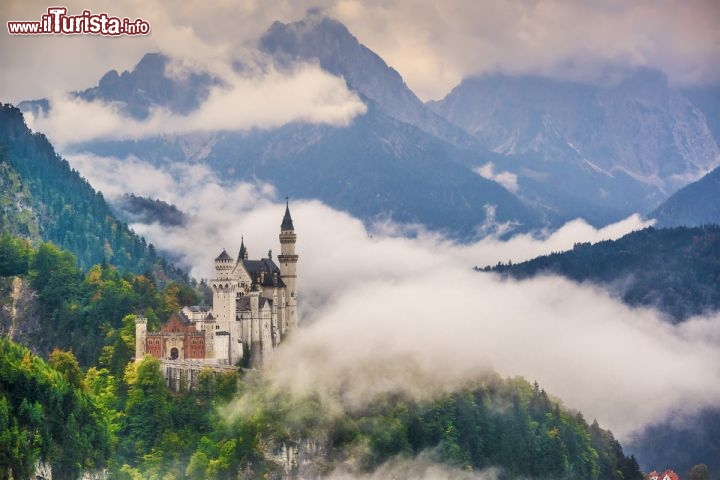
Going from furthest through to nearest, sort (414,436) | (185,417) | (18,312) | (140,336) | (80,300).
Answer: (80,300) → (18,312) → (414,436) → (140,336) → (185,417)

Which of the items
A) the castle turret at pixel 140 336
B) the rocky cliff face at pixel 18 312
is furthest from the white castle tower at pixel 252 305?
the rocky cliff face at pixel 18 312

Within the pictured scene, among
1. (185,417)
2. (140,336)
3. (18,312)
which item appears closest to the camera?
(185,417)

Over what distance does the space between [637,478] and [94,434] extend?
7539 centimetres

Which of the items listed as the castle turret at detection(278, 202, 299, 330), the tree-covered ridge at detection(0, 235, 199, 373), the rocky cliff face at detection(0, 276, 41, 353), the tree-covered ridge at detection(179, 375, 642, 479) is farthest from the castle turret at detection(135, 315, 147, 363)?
Result: the rocky cliff face at detection(0, 276, 41, 353)

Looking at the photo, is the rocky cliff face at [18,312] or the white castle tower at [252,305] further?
the rocky cliff face at [18,312]

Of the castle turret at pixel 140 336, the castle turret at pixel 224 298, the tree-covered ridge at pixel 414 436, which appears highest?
the castle turret at pixel 224 298

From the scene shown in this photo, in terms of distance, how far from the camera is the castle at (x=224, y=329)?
14575 centimetres

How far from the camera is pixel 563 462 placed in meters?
172

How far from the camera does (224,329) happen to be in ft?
481

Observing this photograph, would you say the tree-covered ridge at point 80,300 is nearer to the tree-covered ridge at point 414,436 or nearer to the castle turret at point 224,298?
the castle turret at point 224,298

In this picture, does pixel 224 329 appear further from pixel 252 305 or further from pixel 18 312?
pixel 18 312

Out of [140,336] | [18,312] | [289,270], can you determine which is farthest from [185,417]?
[18,312]

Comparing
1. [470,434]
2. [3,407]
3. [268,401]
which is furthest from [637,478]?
[3,407]

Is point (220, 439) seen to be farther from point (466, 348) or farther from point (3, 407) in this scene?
point (466, 348)
